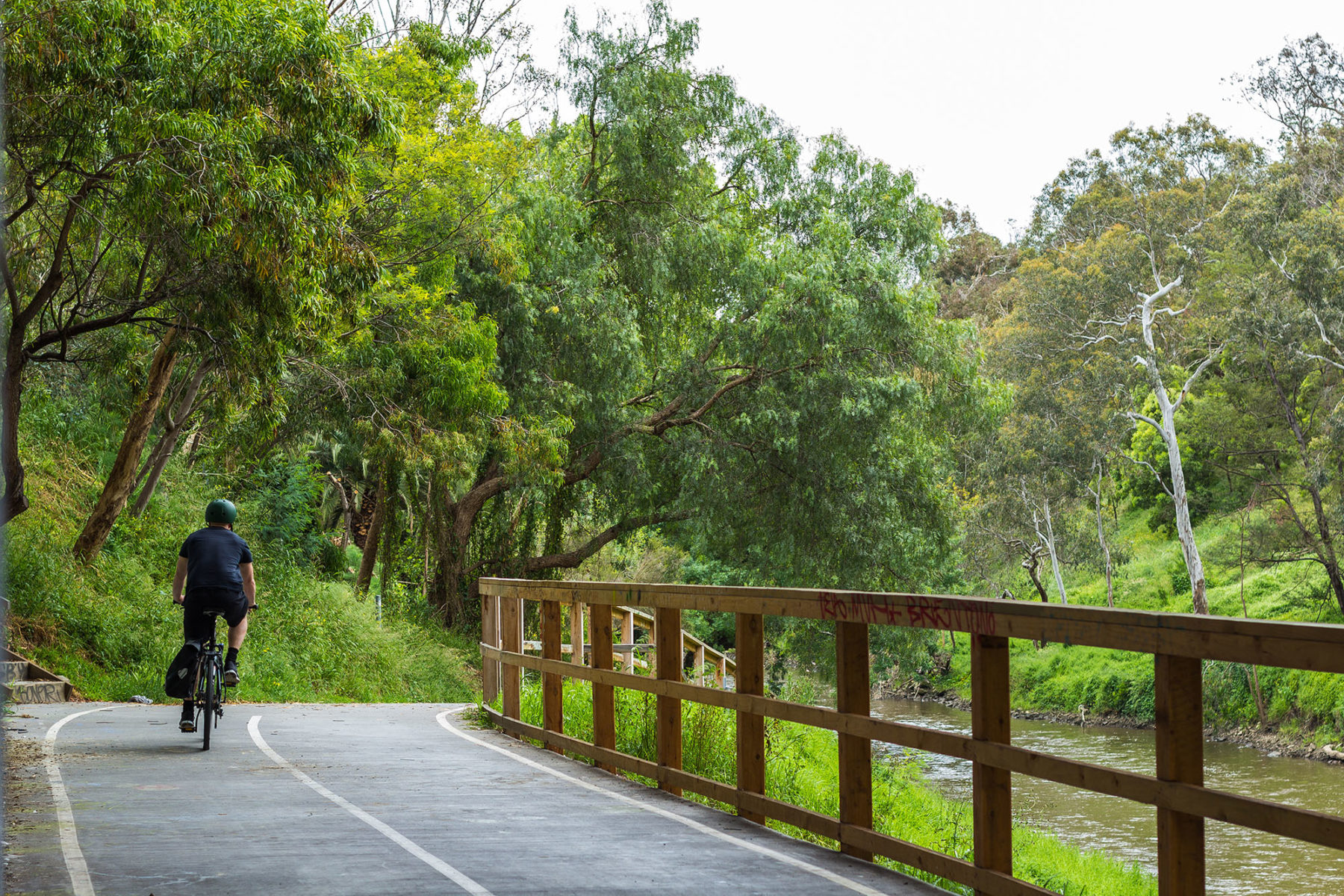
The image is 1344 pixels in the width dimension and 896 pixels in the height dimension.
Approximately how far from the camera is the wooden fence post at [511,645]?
1182 centimetres

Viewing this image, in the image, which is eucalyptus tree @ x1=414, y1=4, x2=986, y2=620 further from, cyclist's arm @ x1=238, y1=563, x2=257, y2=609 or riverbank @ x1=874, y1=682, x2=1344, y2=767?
cyclist's arm @ x1=238, y1=563, x2=257, y2=609

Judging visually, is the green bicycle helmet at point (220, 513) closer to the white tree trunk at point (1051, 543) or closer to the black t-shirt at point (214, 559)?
the black t-shirt at point (214, 559)

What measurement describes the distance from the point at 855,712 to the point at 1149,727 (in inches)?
A: 1490

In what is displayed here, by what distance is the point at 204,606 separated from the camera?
433 inches

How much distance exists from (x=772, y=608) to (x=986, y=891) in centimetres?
213

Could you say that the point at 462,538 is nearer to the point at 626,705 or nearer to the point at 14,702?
the point at 14,702

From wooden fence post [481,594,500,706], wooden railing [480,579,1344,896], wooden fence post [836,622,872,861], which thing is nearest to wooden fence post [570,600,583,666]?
wooden railing [480,579,1344,896]

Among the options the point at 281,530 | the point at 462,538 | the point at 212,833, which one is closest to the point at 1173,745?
the point at 212,833

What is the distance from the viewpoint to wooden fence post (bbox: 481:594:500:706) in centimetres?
1230

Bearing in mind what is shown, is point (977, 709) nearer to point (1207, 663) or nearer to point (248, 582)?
point (248, 582)

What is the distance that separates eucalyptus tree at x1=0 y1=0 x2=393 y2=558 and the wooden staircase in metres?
3.12

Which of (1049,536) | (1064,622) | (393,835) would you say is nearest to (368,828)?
(393,835)

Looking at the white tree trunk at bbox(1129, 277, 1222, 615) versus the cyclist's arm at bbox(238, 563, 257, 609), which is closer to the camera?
the cyclist's arm at bbox(238, 563, 257, 609)

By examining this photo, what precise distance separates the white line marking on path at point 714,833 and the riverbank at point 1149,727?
1098 inches
